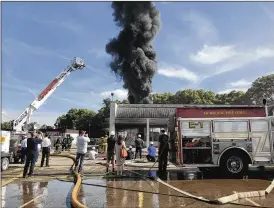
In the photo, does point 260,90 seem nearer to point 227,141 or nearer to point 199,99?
point 199,99

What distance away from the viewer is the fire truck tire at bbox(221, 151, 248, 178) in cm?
1130

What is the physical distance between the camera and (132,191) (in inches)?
340

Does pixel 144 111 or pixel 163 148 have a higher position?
pixel 144 111

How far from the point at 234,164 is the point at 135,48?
51.9 m

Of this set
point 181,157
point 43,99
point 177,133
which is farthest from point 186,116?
point 43,99

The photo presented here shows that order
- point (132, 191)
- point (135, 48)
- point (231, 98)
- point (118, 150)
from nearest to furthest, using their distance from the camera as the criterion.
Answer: point (132, 191), point (118, 150), point (135, 48), point (231, 98)

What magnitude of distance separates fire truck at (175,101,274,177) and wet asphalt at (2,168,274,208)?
1.80ft

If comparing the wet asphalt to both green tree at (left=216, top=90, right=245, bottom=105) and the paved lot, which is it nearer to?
the paved lot

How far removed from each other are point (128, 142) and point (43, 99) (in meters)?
11.5

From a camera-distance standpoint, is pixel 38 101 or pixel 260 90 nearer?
pixel 38 101

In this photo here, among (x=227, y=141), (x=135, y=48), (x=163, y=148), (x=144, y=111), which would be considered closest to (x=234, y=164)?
(x=227, y=141)

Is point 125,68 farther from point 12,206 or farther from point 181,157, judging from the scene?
point 12,206

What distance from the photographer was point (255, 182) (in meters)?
10.3

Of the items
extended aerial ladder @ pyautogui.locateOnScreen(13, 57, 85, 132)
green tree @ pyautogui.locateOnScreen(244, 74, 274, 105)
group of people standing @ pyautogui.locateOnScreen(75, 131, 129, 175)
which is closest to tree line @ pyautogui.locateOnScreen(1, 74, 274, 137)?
green tree @ pyautogui.locateOnScreen(244, 74, 274, 105)
